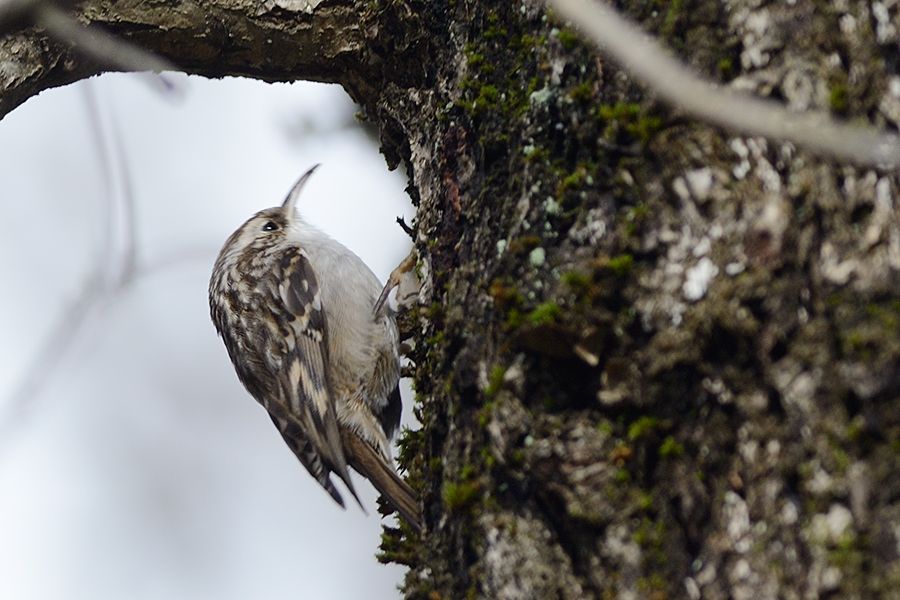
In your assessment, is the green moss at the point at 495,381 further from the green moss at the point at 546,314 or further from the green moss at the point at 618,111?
the green moss at the point at 618,111

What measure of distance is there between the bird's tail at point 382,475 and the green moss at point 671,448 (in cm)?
69

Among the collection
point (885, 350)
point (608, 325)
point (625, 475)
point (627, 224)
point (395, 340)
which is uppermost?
point (395, 340)

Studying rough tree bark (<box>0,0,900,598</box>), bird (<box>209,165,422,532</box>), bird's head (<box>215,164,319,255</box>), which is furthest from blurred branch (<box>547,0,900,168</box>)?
bird's head (<box>215,164,319,255</box>)

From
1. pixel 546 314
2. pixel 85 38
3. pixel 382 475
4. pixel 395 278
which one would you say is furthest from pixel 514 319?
pixel 395 278

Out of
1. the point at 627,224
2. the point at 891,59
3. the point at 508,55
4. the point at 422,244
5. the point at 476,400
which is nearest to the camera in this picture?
the point at 891,59

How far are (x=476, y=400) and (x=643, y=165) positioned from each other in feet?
1.55

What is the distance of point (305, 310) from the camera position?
3.60 metres

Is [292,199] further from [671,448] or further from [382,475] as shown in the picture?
[671,448]

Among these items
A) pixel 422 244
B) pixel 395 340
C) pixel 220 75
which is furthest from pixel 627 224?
pixel 395 340

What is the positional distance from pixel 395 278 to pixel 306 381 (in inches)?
20.0

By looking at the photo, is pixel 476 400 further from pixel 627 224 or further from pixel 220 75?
pixel 220 75

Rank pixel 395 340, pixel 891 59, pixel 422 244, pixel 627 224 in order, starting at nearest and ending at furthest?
pixel 891 59, pixel 627 224, pixel 422 244, pixel 395 340

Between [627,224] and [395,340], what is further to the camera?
[395,340]

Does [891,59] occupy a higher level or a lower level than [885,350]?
higher
